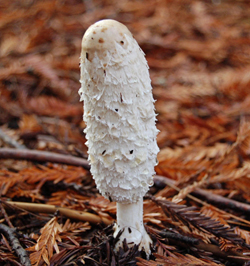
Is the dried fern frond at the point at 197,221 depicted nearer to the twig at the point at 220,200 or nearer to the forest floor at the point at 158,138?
the forest floor at the point at 158,138

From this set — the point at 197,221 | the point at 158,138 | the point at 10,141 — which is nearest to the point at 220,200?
the point at 197,221

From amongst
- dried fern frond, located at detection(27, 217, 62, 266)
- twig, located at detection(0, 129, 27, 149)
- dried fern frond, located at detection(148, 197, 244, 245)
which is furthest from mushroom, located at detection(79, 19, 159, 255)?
twig, located at detection(0, 129, 27, 149)

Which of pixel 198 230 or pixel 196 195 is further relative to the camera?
pixel 196 195

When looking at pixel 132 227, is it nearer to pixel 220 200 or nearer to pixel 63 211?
pixel 63 211

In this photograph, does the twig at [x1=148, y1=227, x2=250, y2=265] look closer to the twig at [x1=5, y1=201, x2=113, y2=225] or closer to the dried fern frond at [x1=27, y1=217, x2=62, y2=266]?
the twig at [x1=5, y1=201, x2=113, y2=225]

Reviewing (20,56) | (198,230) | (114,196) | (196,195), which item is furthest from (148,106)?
(20,56)

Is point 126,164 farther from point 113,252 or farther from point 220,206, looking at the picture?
point 220,206
